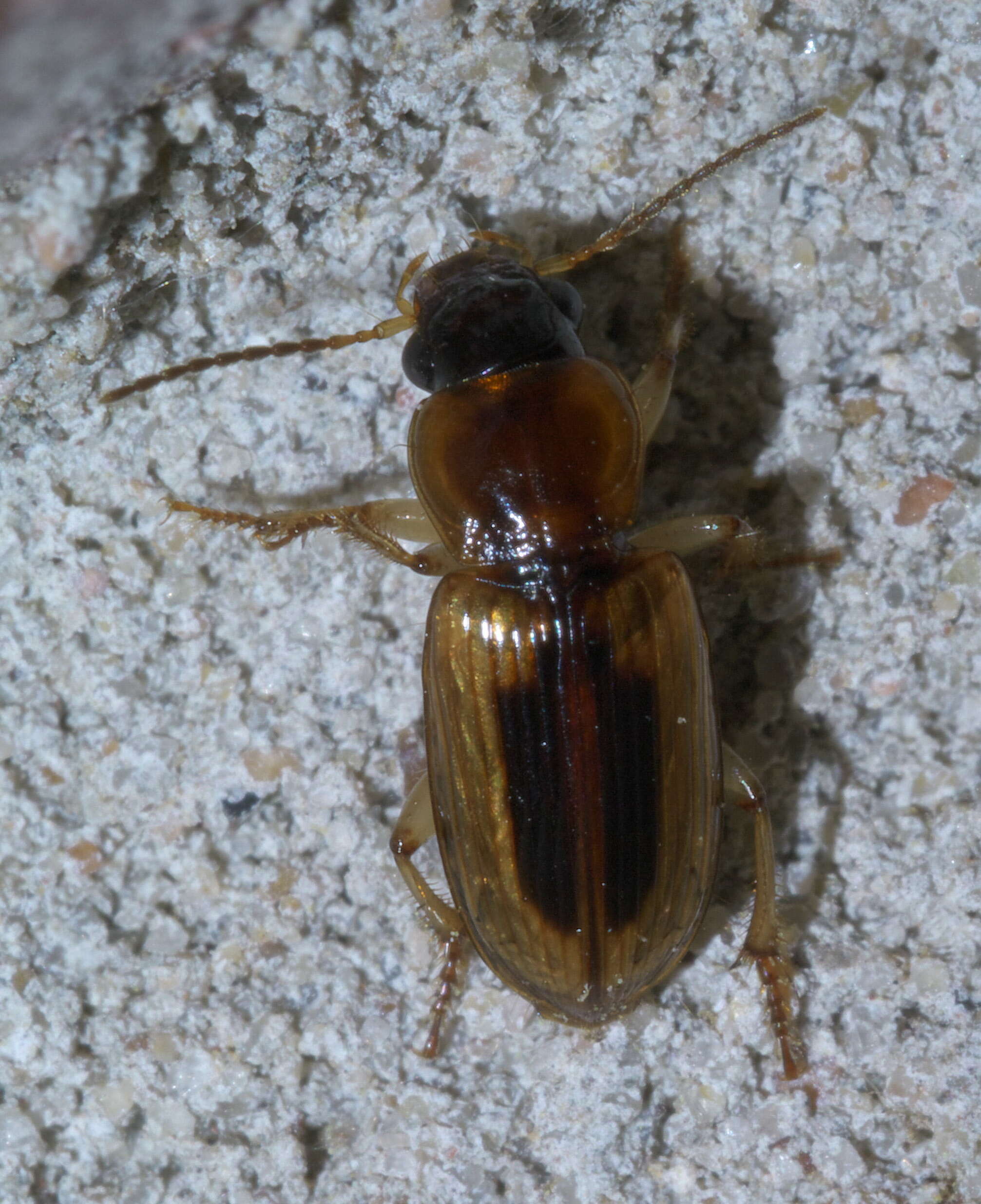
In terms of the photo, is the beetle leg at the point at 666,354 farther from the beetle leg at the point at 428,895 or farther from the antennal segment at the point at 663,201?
the beetle leg at the point at 428,895

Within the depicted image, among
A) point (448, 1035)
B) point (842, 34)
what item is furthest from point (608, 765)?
point (842, 34)

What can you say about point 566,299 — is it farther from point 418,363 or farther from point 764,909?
point 764,909

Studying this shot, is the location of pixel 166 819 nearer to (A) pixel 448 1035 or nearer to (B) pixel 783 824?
(A) pixel 448 1035

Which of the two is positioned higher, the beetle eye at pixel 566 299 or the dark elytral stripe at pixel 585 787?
the beetle eye at pixel 566 299

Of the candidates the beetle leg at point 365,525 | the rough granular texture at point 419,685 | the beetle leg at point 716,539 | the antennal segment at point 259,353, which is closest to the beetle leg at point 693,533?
the beetle leg at point 716,539

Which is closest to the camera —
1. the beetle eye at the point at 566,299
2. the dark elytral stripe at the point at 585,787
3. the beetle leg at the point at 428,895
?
the dark elytral stripe at the point at 585,787

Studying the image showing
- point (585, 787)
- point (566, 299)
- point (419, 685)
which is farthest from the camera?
point (419, 685)

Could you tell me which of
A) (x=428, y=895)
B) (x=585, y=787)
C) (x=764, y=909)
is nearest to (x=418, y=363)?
(x=585, y=787)
